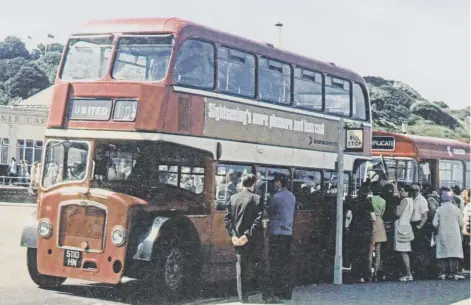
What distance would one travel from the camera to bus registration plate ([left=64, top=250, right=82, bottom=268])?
454 inches

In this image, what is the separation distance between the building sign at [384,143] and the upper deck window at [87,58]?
44.0 feet

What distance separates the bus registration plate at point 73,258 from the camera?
11523 millimetres

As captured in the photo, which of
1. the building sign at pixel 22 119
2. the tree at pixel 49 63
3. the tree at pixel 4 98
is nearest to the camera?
the building sign at pixel 22 119

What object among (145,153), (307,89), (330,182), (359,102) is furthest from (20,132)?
(145,153)

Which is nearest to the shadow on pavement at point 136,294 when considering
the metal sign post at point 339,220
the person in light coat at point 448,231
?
the metal sign post at point 339,220

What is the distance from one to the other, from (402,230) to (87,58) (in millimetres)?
6911

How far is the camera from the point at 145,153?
11969 mm

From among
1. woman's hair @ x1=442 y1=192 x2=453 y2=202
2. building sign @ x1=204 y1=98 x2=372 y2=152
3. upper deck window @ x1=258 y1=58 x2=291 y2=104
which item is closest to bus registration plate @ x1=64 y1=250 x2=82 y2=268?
building sign @ x1=204 y1=98 x2=372 y2=152

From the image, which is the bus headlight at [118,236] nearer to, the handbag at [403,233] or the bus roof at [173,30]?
the bus roof at [173,30]

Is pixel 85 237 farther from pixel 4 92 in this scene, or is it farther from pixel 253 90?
pixel 4 92

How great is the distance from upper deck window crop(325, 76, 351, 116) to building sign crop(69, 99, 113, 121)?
563 cm

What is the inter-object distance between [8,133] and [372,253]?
44204 millimetres

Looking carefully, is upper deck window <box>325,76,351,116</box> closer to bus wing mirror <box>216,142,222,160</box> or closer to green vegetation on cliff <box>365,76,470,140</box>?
bus wing mirror <box>216,142,222,160</box>

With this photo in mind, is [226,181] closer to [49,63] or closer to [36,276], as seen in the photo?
[36,276]
